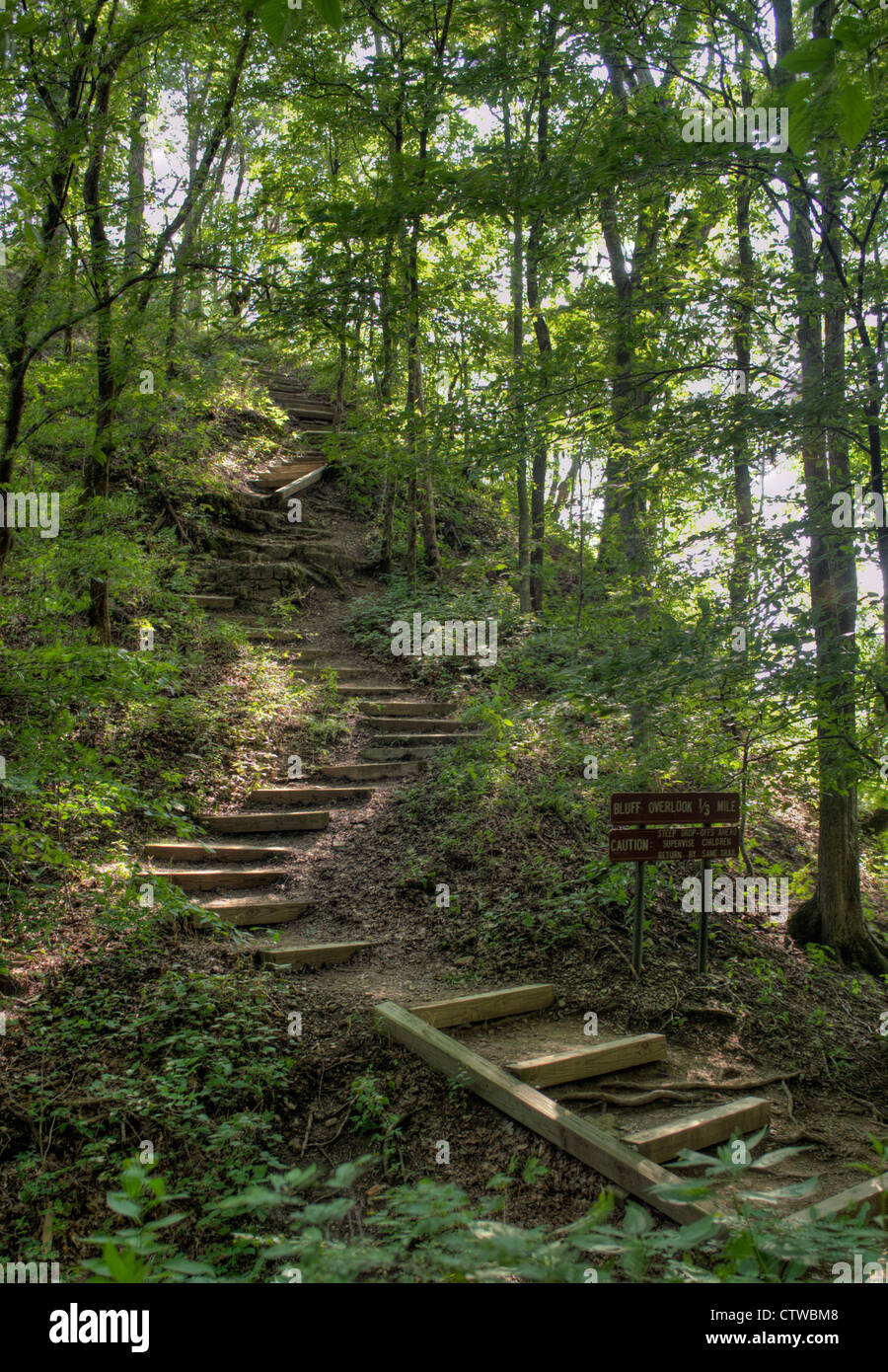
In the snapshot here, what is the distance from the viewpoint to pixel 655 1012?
463 centimetres

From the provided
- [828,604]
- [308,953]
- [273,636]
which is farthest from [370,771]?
[828,604]

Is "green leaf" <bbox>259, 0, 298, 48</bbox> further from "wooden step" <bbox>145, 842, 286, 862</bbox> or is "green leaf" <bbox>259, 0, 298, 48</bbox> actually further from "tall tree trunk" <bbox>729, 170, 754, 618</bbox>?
"wooden step" <bbox>145, 842, 286, 862</bbox>

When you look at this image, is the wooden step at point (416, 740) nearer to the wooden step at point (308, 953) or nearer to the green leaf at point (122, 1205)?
the wooden step at point (308, 953)

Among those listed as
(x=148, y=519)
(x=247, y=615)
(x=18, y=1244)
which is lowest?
(x=18, y=1244)

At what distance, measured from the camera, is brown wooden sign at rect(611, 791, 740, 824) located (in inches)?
191

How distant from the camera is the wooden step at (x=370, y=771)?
8.12m

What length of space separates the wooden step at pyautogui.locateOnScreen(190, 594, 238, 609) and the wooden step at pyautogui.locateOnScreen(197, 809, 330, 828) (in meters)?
4.50

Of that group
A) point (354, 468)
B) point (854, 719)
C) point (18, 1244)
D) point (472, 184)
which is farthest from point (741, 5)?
point (354, 468)

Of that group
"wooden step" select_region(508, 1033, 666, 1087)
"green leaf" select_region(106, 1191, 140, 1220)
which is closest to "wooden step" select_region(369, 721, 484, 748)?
"wooden step" select_region(508, 1033, 666, 1087)

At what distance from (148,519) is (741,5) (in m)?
8.62

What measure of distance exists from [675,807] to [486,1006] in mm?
1735

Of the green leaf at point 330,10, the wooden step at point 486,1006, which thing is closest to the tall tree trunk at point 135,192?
the green leaf at point 330,10
